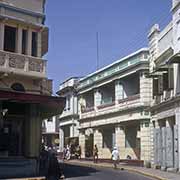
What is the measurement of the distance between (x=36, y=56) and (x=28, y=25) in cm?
173

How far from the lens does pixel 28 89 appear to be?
86.3 ft

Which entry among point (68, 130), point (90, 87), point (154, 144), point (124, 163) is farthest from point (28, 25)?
point (68, 130)

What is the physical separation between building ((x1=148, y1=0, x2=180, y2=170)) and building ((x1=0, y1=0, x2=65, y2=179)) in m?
7.59

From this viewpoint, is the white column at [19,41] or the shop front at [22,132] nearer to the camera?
the shop front at [22,132]

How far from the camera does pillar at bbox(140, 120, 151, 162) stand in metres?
36.1

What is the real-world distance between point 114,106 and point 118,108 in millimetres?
1107

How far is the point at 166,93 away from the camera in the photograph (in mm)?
31375

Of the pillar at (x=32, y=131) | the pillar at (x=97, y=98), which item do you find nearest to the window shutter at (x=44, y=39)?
the pillar at (x=32, y=131)

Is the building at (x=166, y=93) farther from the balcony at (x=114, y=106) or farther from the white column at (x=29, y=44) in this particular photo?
the white column at (x=29, y=44)

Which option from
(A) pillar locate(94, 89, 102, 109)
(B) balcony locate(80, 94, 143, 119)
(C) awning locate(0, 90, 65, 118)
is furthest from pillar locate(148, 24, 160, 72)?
(C) awning locate(0, 90, 65, 118)

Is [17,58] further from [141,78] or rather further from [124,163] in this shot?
Result: [124,163]

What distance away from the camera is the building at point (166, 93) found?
29.1 meters

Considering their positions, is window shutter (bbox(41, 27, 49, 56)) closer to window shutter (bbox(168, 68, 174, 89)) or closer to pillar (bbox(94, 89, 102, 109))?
window shutter (bbox(168, 68, 174, 89))

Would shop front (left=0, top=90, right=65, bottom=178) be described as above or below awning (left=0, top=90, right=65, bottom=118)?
below
